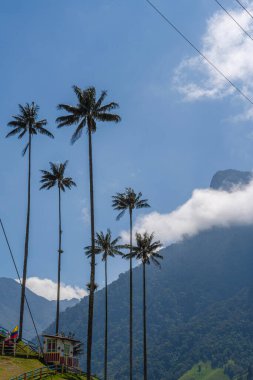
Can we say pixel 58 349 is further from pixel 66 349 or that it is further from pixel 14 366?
pixel 14 366

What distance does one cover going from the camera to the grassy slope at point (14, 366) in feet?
137

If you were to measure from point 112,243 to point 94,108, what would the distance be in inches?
1335

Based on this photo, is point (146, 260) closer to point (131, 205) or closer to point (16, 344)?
point (131, 205)

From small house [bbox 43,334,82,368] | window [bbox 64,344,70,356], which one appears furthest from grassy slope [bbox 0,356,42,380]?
window [bbox 64,344,70,356]

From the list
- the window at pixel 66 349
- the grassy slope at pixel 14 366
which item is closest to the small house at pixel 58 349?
the window at pixel 66 349

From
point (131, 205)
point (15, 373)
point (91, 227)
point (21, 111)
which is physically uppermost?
point (21, 111)

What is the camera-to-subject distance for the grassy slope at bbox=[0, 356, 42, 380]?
137 feet

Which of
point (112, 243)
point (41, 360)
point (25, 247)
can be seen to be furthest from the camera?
point (112, 243)

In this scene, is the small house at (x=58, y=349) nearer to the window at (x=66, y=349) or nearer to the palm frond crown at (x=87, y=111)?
the window at (x=66, y=349)

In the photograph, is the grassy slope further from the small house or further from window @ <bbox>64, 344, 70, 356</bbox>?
window @ <bbox>64, 344, 70, 356</bbox>

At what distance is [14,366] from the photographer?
147 feet

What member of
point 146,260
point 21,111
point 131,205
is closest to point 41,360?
point 146,260

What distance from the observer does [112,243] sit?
7631 centimetres

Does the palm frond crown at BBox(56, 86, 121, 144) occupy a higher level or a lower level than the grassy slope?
higher
